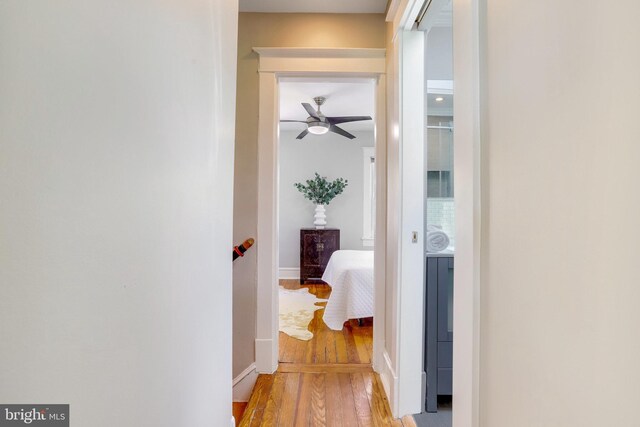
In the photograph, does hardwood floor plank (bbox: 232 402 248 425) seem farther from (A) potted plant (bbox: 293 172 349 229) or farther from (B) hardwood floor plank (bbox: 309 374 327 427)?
(A) potted plant (bbox: 293 172 349 229)

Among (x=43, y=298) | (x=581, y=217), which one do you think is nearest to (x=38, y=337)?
(x=43, y=298)

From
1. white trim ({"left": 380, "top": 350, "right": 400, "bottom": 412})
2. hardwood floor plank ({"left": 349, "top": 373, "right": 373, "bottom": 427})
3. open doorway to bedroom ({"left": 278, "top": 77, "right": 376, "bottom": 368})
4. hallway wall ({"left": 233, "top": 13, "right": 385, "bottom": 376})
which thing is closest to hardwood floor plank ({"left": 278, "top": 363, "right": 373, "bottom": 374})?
hardwood floor plank ({"left": 349, "top": 373, "right": 373, "bottom": 427})

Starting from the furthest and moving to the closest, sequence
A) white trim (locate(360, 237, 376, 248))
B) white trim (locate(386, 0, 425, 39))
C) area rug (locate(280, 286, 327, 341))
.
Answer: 1. white trim (locate(360, 237, 376, 248))
2. area rug (locate(280, 286, 327, 341))
3. white trim (locate(386, 0, 425, 39))

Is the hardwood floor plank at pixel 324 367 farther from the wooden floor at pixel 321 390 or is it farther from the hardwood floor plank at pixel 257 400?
the hardwood floor plank at pixel 257 400

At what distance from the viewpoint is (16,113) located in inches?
13.8

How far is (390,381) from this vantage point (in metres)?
1.81

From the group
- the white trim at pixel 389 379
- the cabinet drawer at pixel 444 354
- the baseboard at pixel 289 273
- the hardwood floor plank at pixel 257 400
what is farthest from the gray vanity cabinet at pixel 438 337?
the baseboard at pixel 289 273

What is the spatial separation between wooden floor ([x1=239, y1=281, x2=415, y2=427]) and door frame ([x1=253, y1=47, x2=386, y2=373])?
174 mm

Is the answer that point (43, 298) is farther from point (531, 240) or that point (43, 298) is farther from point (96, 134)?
point (531, 240)

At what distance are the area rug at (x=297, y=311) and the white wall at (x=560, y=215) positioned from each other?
244 centimetres

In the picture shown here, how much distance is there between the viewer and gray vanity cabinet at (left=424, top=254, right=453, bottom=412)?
1.79 m

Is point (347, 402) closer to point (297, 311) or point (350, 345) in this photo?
point (350, 345)

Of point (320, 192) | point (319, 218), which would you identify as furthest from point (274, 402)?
point (320, 192)

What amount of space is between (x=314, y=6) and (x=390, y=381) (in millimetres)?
2570
